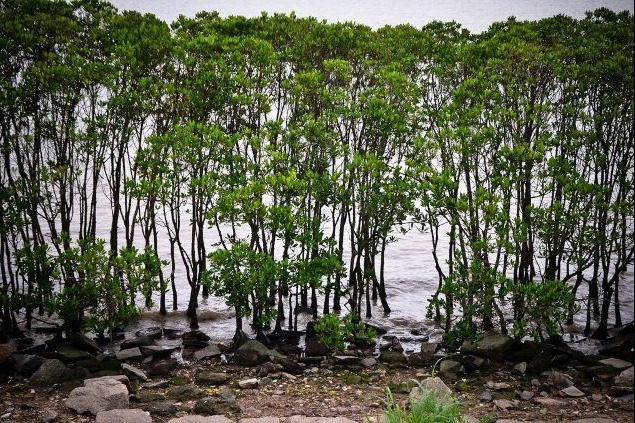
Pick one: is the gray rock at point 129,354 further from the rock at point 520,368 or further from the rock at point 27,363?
the rock at point 520,368

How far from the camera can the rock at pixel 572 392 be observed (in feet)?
24.0

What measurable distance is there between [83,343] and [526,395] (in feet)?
21.7

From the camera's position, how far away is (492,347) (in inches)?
339

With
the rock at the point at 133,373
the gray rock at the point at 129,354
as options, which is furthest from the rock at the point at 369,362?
the gray rock at the point at 129,354

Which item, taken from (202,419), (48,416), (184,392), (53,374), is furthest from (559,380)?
(53,374)

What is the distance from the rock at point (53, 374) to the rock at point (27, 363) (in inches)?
12.4

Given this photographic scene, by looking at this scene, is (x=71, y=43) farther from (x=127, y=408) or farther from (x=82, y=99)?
(x=127, y=408)

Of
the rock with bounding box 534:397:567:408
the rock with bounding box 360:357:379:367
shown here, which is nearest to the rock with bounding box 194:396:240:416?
the rock with bounding box 360:357:379:367

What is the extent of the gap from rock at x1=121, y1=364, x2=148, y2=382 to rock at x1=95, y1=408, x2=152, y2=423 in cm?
144

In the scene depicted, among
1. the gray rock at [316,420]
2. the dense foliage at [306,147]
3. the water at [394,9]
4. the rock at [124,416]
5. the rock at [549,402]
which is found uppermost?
the water at [394,9]

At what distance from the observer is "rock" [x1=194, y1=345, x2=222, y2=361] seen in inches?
353

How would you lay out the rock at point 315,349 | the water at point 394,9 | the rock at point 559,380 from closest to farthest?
the rock at point 559,380
the rock at point 315,349
the water at point 394,9

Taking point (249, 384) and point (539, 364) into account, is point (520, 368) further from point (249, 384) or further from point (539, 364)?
point (249, 384)

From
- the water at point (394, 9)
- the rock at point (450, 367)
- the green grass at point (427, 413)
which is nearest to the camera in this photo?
the green grass at point (427, 413)
